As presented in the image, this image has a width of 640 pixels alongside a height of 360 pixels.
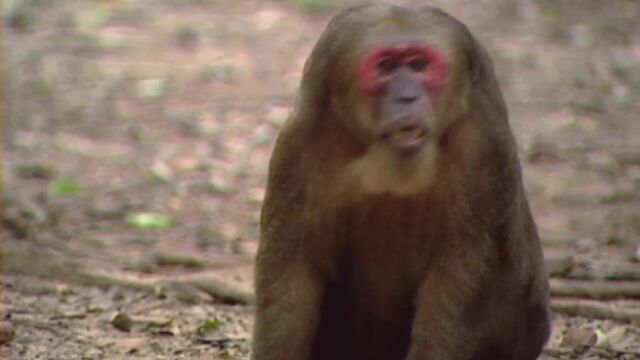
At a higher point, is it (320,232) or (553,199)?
(320,232)

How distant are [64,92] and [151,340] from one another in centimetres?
537

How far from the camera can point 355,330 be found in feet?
20.0

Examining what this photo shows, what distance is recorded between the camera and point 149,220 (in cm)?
1000

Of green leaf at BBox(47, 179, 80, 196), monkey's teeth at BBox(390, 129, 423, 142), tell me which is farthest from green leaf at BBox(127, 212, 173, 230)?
monkey's teeth at BBox(390, 129, 423, 142)

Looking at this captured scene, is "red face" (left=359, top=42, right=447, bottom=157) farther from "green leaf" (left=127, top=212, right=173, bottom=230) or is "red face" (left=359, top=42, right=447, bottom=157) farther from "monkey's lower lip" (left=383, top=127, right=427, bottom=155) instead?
"green leaf" (left=127, top=212, right=173, bottom=230)

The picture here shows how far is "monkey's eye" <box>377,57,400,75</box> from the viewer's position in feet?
18.5

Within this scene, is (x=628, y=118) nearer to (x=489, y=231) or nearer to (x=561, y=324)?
(x=561, y=324)

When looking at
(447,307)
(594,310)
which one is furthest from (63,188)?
(447,307)

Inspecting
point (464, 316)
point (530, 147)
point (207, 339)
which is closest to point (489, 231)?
point (464, 316)

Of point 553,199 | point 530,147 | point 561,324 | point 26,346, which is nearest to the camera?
point 26,346

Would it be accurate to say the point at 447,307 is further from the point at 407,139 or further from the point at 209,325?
the point at 209,325

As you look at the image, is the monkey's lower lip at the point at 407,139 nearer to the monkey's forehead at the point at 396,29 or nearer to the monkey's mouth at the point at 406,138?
the monkey's mouth at the point at 406,138

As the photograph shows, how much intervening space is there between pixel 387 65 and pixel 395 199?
0.46 m

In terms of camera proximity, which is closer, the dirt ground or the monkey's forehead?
the monkey's forehead
